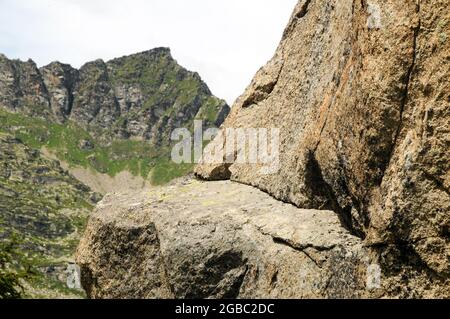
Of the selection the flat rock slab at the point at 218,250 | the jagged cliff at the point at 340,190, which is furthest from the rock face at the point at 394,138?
the flat rock slab at the point at 218,250

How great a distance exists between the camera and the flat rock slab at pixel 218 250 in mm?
15508

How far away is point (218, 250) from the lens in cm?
1738

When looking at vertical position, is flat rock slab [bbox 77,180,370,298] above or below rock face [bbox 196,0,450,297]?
below

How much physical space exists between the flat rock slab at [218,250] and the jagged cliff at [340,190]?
4 cm

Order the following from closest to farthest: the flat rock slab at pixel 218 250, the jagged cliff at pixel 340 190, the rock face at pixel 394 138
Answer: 1. the rock face at pixel 394 138
2. the jagged cliff at pixel 340 190
3. the flat rock slab at pixel 218 250

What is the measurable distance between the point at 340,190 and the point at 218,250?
13.7 feet

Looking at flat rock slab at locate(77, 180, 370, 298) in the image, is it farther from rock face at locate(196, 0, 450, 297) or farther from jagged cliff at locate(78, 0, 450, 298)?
rock face at locate(196, 0, 450, 297)

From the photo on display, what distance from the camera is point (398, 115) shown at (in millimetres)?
14078

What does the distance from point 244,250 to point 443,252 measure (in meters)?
6.06

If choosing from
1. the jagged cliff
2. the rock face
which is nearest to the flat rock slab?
the jagged cliff

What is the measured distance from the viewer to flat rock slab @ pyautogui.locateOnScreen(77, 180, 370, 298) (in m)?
15.5

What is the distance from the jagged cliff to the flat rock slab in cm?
4

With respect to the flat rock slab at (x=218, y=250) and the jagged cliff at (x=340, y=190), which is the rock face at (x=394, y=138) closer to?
the jagged cliff at (x=340, y=190)

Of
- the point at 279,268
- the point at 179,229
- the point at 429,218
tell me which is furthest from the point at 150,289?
the point at 429,218
